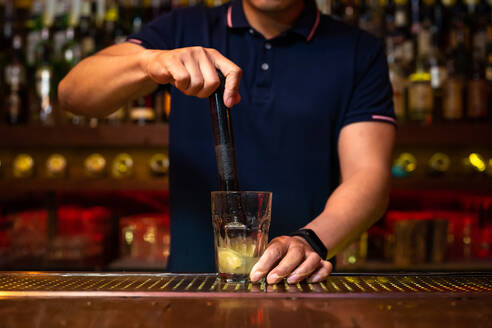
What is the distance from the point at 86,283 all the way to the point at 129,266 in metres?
1.31

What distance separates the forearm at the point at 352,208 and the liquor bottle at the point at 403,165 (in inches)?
41.4

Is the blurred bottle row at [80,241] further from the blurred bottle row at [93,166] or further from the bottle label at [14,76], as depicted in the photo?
the bottle label at [14,76]

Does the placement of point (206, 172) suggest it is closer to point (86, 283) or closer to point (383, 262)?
point (86, 283)

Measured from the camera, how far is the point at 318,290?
28.5 inches

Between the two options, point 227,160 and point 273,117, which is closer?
point 227,160

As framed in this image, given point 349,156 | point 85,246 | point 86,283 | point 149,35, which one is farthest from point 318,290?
point 85,246

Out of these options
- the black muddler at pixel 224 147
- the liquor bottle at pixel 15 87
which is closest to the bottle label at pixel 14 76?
the liquor bottle at pixel 15 87

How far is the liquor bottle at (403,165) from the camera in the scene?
7.31 ft

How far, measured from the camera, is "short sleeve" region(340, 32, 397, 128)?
4.23 feet

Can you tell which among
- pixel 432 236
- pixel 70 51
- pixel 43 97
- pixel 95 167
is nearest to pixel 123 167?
pixel 95 167

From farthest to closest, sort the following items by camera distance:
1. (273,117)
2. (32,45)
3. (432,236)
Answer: (32,45) → (432,236) → (273,117)

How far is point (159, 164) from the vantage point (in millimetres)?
2271

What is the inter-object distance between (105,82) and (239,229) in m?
0.51

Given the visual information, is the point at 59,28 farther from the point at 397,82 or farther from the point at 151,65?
the point at 151,65
